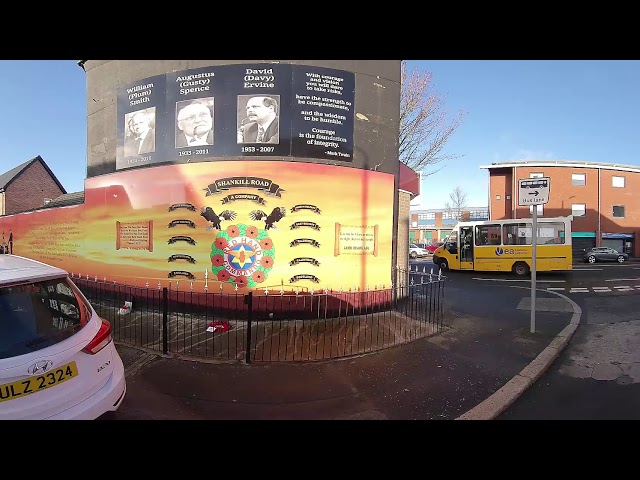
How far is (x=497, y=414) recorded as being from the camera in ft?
9.93

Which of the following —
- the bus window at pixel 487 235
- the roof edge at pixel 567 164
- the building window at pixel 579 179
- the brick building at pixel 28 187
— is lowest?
the bus window at pixel 487 235

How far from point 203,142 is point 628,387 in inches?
322

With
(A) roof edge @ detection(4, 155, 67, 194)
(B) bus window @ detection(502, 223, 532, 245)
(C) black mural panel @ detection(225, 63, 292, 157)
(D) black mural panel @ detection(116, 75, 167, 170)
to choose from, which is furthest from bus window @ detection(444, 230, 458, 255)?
(A) roof edge @ detection(4, 155, 67, 194)

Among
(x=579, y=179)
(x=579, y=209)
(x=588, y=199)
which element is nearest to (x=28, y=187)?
(x=579, y=209)

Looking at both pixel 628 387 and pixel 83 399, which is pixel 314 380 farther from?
pixel 628 387

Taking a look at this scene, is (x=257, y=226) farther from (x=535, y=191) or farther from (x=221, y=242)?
(x=535, y=191)

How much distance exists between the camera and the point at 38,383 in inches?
78.3

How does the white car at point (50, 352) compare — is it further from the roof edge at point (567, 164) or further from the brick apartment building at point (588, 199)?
the roof edge at point (567, 164)

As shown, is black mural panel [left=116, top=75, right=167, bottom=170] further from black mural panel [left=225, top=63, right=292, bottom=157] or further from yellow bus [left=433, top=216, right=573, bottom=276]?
yellow bus [left=433, top=216, right=573, bottom=276]

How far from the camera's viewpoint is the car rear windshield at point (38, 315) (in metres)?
1.99

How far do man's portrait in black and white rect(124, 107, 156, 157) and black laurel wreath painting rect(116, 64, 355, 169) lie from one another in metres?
0.66

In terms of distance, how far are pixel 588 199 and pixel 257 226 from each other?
1397 inches

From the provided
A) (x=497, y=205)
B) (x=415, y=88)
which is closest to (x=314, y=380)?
(x=415, y=88)

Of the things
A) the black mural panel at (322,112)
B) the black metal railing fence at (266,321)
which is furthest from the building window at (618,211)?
the black mural panel at (322,112)
